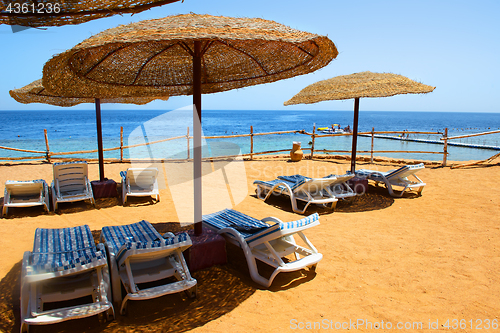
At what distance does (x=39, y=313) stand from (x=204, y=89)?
3.37 meters

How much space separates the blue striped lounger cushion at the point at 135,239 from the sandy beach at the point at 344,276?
510 millimetres

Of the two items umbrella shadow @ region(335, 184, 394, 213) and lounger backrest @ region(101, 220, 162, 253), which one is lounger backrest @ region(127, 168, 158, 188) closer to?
lounger backrest @ region(101, 220, 162, 253)

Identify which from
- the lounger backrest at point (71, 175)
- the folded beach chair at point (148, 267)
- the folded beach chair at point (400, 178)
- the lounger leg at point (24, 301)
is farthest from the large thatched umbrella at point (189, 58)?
the folded beach chair at point (400, 178)

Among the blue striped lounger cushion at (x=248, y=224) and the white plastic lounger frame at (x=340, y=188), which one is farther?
the white plastic lounger frame at (x=340, y=188)

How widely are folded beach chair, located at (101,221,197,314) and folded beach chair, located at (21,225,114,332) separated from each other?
11 centimetres

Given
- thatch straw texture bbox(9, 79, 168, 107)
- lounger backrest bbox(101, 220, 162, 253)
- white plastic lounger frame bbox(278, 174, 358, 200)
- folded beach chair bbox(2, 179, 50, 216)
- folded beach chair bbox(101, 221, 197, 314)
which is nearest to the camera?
folded beach chair bbox(101, 221, 197, 314)

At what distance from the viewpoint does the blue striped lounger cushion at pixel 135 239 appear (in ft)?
7.39

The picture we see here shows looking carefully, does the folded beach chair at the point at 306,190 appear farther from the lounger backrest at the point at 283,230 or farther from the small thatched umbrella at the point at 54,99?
the small thatched umbrella at the point at 54,99

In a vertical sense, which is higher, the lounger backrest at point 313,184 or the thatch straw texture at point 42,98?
the thatch straw texture at point 42,98

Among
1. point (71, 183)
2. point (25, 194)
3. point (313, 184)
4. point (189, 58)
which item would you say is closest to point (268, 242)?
point (313, 184)

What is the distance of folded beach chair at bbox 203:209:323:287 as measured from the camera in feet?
8.64

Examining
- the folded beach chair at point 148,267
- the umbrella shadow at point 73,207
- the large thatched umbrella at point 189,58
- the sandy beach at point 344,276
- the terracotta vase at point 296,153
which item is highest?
the large thatched umbrella at point 189,58

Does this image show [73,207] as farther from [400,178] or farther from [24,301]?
[400,178]

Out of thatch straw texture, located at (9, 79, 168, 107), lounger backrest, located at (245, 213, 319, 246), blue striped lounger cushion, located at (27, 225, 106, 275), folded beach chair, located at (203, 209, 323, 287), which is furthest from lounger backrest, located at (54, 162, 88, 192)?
lounger backrest, located at (245, 213, 319, 246)
